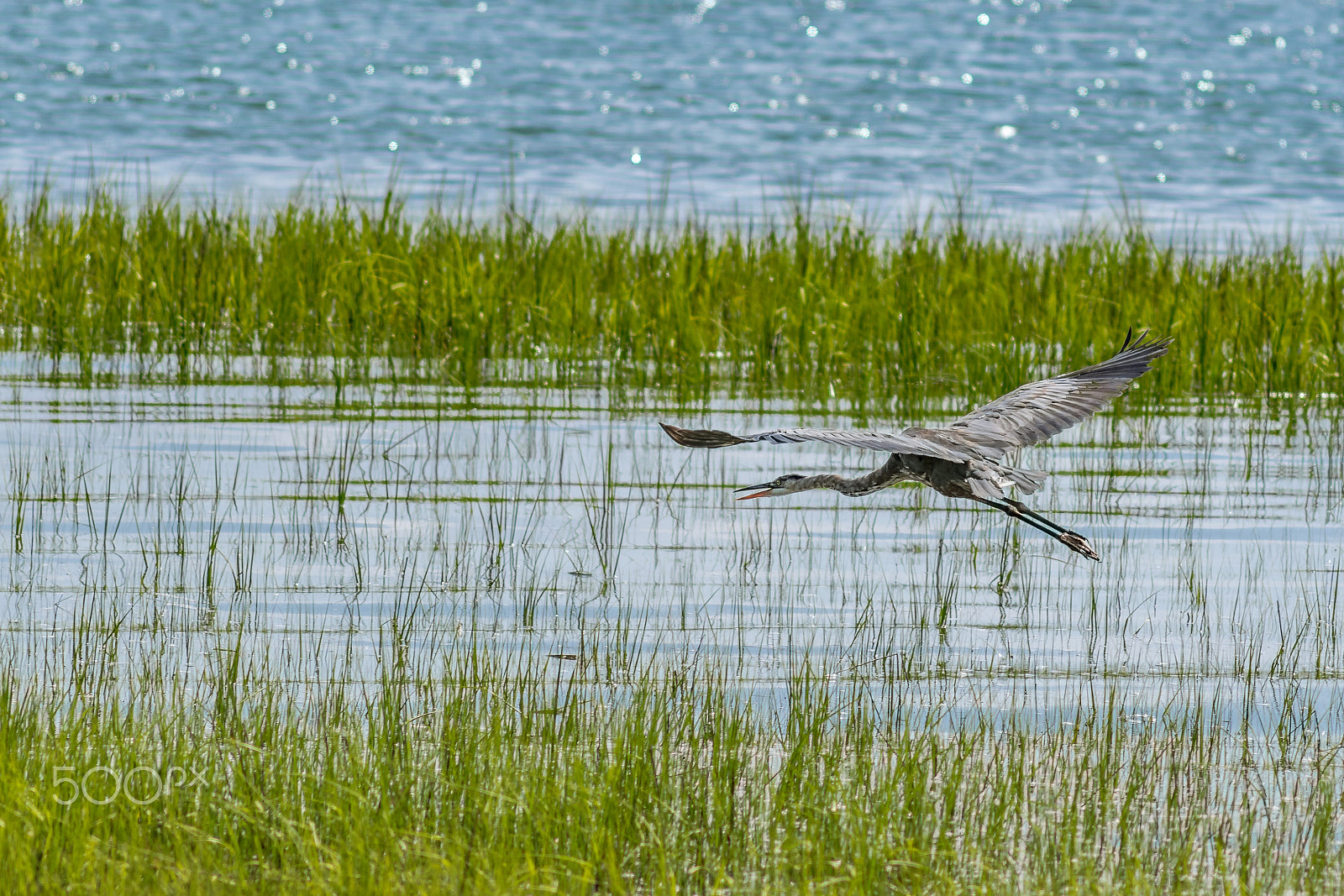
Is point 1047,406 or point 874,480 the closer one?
point 874,480

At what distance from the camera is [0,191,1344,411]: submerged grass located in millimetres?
10078

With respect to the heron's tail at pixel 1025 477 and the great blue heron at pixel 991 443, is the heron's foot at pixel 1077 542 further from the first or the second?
the heron's tail at pixel 1025 477

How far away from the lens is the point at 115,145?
2155 cm

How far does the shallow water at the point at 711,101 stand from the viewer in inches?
795

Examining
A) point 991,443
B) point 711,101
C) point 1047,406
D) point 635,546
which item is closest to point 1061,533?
point 991,443

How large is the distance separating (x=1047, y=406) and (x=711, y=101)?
23343 millimetres

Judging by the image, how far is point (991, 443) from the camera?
19.7ft

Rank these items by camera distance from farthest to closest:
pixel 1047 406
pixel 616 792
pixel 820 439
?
pixel 1047 406
pixel 820 439
pixel 616 792

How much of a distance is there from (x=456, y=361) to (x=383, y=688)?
570 cm

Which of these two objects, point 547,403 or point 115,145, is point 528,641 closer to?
point 547,403

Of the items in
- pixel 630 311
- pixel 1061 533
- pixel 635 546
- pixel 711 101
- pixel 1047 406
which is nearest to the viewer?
pixel 1061 533

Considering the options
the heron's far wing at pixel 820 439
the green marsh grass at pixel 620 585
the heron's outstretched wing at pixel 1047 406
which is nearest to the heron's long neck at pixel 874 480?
the heron's outstretched wing at pixel 1047 406

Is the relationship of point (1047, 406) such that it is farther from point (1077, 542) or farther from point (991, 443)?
point (1077, 542)

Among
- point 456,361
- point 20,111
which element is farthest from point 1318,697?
point 20,111
